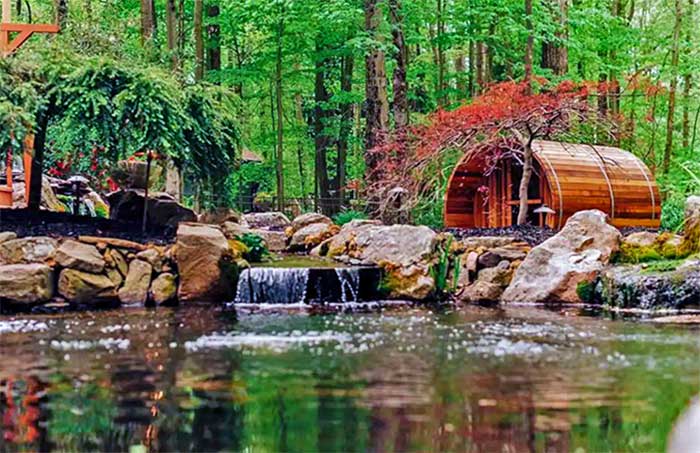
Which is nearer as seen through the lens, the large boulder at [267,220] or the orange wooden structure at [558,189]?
the orange wooden structure at [558,189]

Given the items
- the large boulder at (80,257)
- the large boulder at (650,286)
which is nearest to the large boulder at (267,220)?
the large boulder at (80,257)

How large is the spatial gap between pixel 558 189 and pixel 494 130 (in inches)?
56.0

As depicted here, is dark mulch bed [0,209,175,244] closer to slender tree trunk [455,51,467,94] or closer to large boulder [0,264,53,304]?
large boulder [0,264,53,304]

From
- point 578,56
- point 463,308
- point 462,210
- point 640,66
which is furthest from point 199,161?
point 640,66

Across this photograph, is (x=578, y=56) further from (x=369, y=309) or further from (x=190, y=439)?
(x=190, y=439)

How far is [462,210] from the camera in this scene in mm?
15023

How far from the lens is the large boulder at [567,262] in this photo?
969cm

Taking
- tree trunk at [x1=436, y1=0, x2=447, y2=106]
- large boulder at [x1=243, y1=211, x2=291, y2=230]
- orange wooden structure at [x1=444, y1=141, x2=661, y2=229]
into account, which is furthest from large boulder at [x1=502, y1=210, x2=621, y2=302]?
large boulder at [x1=243, y1=211, x2=291, y2=230]

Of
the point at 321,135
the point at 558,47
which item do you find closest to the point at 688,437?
the point at 558,47

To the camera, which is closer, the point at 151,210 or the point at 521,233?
the point at 521,233

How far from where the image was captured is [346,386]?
15.0 ft

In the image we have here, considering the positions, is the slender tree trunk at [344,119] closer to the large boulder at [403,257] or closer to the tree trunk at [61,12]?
the tree trunk at [61,12]

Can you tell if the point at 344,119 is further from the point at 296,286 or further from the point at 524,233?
the point at 296,286

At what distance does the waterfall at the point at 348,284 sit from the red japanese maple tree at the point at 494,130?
264 centimetres
